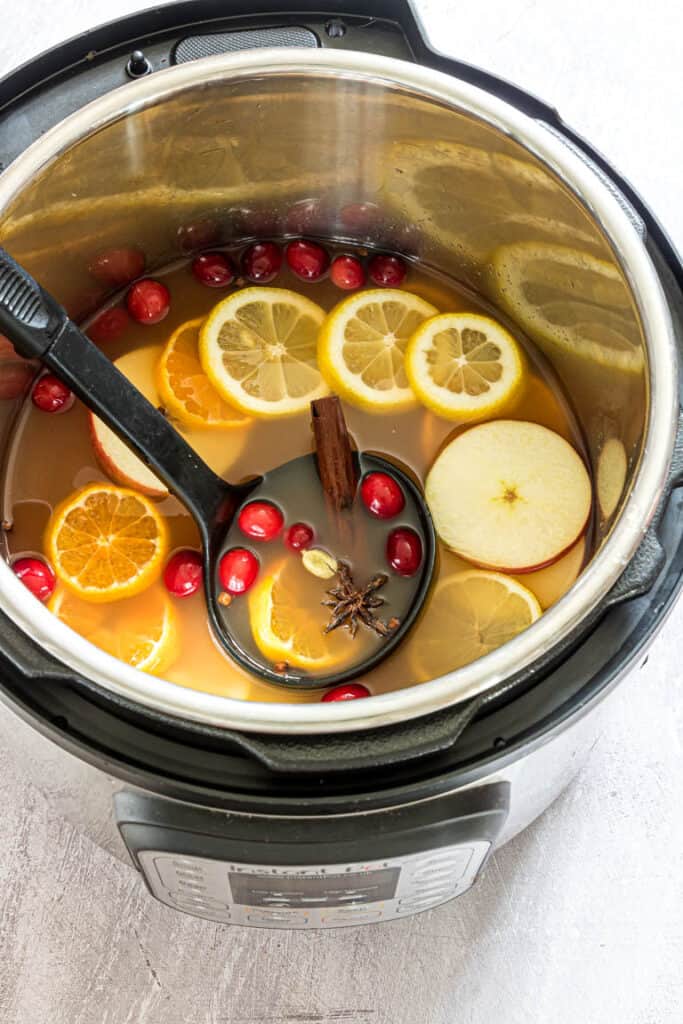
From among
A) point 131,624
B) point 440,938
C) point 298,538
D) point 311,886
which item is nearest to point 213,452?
point 298,538

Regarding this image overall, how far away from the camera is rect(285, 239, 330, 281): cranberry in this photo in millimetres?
2020

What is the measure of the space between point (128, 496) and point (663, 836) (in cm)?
104

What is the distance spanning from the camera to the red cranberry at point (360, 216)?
2008 mm

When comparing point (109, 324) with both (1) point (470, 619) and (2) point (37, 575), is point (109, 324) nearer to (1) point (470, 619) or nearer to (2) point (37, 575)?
(2) point (37, 575)

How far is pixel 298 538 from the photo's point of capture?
1759 mm

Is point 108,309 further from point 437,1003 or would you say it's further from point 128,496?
point 437,1003

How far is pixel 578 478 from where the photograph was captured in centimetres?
181

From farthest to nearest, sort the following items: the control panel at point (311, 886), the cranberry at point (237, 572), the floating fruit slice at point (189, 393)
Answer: the floating fruit slice at point (189, 393)
the cranberry at point (237, 572)
the control panel at point (311, 886)

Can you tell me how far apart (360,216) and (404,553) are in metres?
0.65

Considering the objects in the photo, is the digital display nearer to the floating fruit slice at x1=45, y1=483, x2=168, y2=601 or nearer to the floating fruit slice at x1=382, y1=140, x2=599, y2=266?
the floating fruit slice at x1=45, y1=483, x2=168, y2=601

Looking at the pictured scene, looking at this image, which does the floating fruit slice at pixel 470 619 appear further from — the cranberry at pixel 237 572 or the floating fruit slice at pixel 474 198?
the floating fruit slice at pixel 474 198

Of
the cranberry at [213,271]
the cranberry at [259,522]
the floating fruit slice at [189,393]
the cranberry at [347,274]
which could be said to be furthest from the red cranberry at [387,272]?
the cranberry at [259,522]

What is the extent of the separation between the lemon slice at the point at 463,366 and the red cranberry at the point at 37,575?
0.65 meters

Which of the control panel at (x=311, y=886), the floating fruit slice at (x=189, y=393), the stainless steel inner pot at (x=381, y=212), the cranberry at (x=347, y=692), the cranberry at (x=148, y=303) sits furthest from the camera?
the cranberry at (x=148, y=303)
